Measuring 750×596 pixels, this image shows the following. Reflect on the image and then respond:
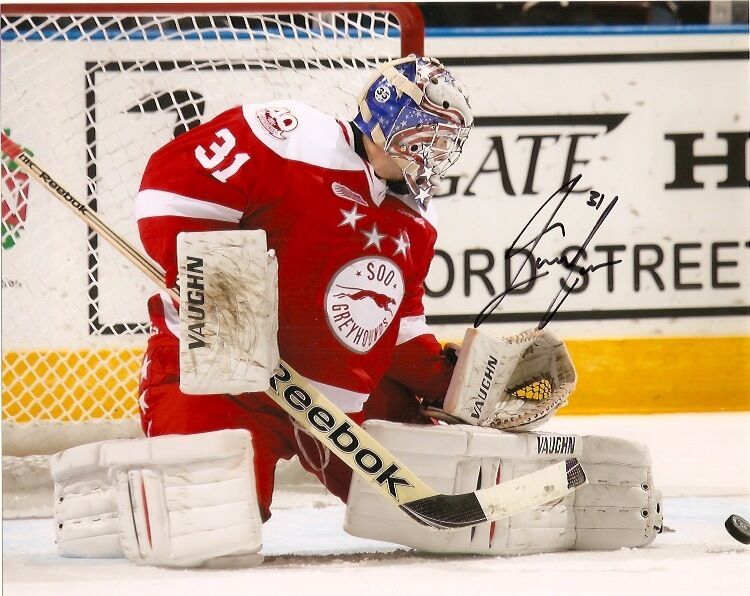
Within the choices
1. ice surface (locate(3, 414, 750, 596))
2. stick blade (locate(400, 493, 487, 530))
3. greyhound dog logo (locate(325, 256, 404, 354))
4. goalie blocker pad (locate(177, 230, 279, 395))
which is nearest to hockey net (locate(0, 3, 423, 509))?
ice surface (locate(3, 414, 750, 596))

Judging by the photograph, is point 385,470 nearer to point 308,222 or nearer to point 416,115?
point 308,222

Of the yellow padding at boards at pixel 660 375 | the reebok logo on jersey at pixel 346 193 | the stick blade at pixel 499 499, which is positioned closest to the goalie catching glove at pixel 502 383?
the stick blade at pixel 499 499

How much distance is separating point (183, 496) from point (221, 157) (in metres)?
0.54

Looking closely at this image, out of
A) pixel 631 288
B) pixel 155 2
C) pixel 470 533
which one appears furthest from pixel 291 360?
pixel 631 288

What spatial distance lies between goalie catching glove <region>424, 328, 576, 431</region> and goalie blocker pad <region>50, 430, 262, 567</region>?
0.45 m

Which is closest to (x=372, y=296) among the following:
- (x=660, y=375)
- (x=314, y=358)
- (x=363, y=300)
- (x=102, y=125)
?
(x=363, y=300)

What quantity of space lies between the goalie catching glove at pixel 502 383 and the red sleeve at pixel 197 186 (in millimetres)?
532

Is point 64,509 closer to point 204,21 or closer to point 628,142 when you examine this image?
point 204,21

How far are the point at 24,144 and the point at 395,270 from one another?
0.89 m

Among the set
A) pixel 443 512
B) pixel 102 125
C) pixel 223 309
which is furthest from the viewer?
pixel 102 125

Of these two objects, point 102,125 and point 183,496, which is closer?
point 183,496

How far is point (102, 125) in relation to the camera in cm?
247

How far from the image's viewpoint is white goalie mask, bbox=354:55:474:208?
1.93m
